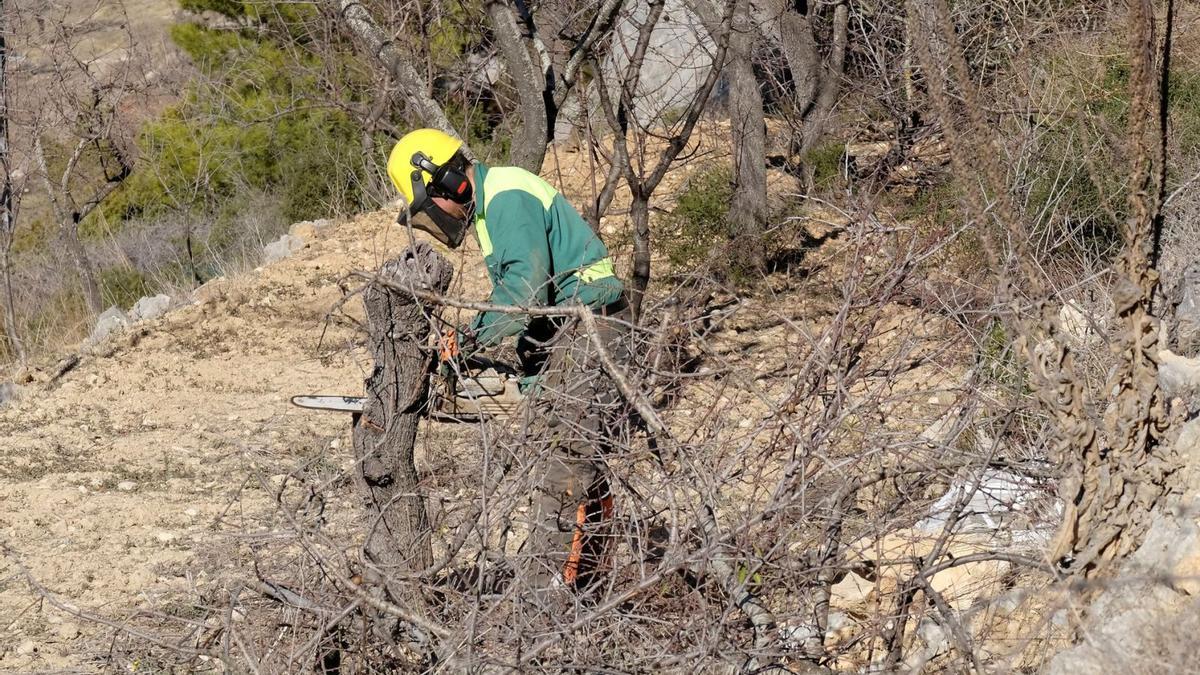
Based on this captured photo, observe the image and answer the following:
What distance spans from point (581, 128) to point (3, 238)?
217 inches

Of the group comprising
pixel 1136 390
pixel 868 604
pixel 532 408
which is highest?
pixel 532 408

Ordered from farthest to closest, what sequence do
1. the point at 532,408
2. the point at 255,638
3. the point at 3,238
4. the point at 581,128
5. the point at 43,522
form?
the point at 3,238 → the point at 581,128 → the point at 43,522 → the point at 255,638 → the point at 532,408

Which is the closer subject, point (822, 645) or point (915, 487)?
point (822, 645)

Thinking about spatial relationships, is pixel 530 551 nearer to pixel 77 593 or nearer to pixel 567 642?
pixel 567 642

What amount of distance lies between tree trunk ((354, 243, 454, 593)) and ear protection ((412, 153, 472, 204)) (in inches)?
19.8

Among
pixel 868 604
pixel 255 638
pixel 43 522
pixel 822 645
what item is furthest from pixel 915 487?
pixel 43 522

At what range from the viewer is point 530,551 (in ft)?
12.5

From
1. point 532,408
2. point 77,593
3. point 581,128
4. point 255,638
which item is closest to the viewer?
point 532,408

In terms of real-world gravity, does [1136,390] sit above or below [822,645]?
above

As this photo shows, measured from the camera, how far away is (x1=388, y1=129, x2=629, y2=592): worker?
159 inches

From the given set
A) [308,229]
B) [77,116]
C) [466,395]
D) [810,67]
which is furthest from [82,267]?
[466,395]

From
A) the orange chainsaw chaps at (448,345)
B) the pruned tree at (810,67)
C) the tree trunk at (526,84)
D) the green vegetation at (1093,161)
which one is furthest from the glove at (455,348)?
the pruned tree at (810,67)

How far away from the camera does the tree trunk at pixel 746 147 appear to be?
34.1 ft

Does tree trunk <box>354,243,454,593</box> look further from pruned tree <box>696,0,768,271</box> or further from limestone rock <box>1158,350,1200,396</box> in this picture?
pruned tree <box>696,0,768,271</box>
